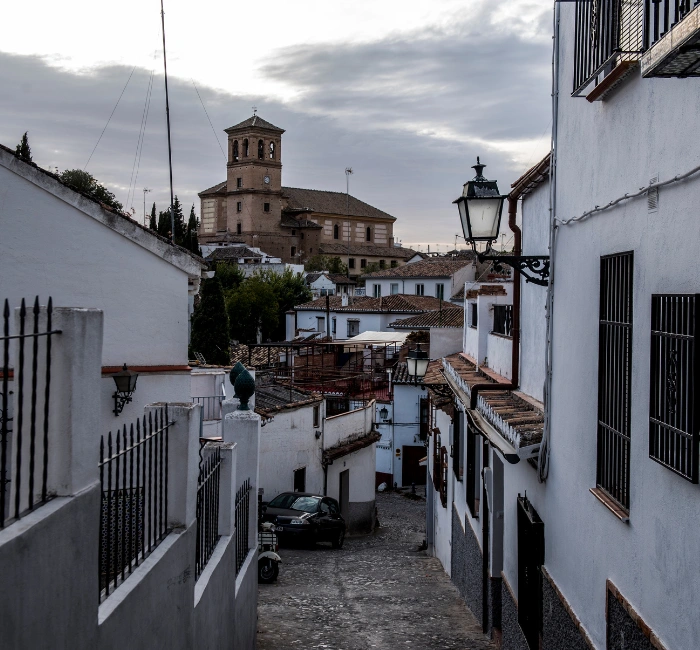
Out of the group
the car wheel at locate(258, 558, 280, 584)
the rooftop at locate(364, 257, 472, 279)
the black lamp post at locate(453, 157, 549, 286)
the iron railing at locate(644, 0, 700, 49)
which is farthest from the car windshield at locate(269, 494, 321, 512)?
the rooftop at locate(364, 257, 472, 279)

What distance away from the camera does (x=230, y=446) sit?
8.05m

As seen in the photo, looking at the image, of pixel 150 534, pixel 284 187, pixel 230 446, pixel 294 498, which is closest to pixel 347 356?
pixel 294 498

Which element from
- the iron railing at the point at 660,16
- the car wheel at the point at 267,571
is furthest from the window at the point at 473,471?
the iron railing at the point at 660,16

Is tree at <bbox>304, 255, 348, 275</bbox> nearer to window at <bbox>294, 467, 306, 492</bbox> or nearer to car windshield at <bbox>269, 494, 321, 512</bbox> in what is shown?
window at <bbox>294, 467, 306, 492</bbox>

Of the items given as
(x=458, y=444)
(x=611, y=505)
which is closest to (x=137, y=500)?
(x=611, y=505)

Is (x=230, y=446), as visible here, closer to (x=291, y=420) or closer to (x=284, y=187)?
(x=291, y=420)

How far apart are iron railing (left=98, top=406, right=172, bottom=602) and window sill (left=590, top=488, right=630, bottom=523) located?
9.06 feet

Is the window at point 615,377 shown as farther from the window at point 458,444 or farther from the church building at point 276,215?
the church building at point 276,215

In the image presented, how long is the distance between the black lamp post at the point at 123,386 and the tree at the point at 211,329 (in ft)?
94.8

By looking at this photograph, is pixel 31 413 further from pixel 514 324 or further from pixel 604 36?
pixel 514 324

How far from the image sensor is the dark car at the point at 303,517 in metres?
18.8

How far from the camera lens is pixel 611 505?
524cm

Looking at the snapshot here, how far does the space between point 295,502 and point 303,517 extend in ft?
1.64

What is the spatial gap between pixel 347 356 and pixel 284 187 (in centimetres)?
7960
